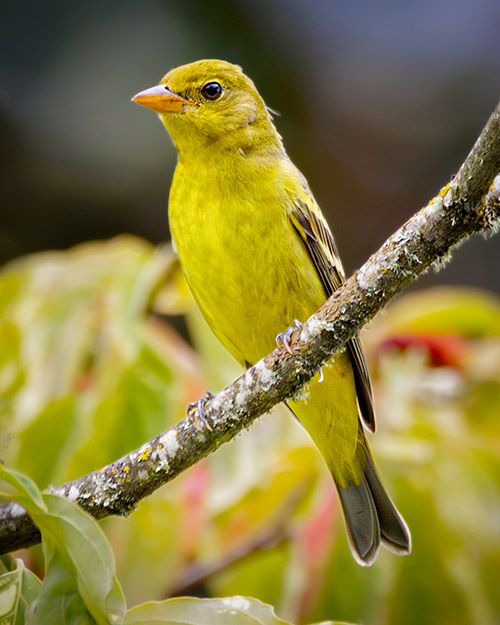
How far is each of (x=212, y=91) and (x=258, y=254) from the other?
2.57ft

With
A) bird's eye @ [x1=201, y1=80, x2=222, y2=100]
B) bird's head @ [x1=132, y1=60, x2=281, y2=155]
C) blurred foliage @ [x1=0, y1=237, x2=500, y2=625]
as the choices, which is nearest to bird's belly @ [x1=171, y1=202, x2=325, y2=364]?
blurred foliage @ [x1=0, y1=237, x2=500, y2=625]

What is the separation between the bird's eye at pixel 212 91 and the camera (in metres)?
2.96

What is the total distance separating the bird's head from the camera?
9.44 ft

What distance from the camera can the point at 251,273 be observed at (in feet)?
8.41

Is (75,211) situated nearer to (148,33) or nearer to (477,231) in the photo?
(148,33)

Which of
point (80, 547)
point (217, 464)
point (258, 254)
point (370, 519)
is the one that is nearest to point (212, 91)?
point (258, 254)

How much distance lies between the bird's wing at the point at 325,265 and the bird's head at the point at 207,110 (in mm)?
364

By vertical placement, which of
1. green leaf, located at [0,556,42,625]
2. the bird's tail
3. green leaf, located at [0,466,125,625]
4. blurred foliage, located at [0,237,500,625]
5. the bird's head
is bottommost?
the bird's tail

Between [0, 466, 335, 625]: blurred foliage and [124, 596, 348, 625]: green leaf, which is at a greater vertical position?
[0, 466, 335, 625]: blurred foliage

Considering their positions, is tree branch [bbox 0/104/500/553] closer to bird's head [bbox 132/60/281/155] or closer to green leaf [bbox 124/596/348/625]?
green leaf [bbox 124/596/348/625]

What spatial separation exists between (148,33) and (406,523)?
16.7 feet

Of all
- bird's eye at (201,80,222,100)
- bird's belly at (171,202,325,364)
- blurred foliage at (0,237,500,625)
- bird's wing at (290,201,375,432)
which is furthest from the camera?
bird's eye at (201,80,222,100)

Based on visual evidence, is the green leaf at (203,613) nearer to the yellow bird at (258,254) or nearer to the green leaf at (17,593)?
the green leaf at (17,593)

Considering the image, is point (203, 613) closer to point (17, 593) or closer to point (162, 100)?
point (17, 593)
